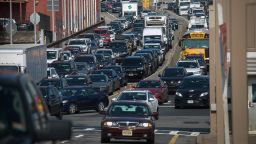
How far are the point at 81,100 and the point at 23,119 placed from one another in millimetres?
36336

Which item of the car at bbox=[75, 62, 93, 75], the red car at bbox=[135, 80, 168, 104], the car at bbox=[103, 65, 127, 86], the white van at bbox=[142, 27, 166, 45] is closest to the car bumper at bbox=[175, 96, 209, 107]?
the red car at bbox=[135, 80, 168, 104]

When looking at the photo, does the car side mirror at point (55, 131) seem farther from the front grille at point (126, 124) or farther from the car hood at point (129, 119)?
the car hood at point (129, 119)

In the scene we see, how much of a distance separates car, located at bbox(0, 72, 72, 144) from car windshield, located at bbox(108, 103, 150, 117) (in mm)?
21303

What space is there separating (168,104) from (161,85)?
3.33ft

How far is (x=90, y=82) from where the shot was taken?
169 feet

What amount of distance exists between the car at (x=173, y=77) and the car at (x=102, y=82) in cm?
315

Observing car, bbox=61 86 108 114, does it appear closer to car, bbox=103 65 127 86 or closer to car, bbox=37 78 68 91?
car, bbox=37 78 68 91

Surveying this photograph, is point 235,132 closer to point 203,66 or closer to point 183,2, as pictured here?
point 203,66

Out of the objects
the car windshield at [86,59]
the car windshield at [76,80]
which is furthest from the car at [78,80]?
the car windshield at [86,59]

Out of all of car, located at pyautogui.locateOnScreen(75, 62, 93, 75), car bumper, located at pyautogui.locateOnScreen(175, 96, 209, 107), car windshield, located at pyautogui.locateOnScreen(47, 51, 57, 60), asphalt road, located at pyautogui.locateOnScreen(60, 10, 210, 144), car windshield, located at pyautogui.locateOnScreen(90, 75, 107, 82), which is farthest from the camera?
car windshield, located at pyautogui.locateOnScreen(47, 51, 57, 60)

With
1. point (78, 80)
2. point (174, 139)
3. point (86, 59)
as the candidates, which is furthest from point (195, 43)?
point (174, 139)

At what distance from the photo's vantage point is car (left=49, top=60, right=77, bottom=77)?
58.3 metres

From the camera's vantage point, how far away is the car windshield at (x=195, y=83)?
46.9m

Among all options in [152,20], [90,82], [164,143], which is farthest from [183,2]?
[164,143]
